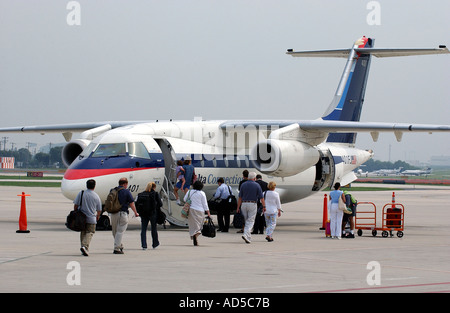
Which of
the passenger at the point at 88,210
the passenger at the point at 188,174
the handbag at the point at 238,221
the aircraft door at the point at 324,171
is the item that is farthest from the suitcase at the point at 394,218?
the passenger at the point at 88,210

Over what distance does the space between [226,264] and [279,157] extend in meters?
9.48

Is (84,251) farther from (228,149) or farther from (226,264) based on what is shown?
(228,149)

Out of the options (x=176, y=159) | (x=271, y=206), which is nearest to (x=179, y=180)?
(x=176, y=159)

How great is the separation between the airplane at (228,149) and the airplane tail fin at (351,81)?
0.13 ft

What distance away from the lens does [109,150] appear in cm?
2348

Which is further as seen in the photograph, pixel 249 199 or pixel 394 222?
pixel 394 222

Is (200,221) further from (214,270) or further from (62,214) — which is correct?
Result: (62,214)

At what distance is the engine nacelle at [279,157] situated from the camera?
24.7 meters

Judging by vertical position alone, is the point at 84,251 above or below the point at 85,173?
below

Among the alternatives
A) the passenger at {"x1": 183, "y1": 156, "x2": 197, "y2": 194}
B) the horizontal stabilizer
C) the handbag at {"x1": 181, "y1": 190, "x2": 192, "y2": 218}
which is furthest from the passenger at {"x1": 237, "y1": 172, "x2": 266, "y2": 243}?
the horizontal stabilizer

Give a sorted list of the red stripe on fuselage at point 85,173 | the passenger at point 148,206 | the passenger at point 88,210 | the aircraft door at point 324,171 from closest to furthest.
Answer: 1. the passenger at point 88,210
2. the passenger at point 148,206
3. the red stripe on fuselage at point 85,173
4. the aircraft door at point 324,171

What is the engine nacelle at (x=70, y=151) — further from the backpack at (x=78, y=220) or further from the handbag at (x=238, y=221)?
Answer: the backpack at (x=78, y=220)

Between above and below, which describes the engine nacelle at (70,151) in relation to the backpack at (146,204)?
above
